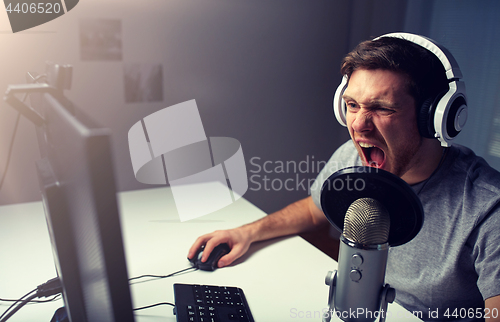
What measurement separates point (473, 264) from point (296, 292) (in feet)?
1.33

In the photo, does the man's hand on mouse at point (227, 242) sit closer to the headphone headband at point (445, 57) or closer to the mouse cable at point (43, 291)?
the mouse cable at point (43, 291)

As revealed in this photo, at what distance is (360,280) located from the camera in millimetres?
501

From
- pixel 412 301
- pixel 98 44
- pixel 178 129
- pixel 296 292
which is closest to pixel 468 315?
pixel 412 301

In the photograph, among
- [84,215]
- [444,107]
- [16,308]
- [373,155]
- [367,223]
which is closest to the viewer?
[84,215]

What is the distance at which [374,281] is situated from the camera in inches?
19.7

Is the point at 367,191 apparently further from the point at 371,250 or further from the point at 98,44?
the point at 98,44

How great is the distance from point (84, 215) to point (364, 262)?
1.16 feet

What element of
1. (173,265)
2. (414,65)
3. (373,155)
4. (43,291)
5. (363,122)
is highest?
(414,65)

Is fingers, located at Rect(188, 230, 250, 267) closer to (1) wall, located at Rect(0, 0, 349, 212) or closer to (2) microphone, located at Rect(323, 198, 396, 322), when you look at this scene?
(2) microphone, located at Rect(323, 198, 396, 322)

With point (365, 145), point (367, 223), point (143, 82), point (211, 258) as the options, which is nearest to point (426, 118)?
point (365, 145)

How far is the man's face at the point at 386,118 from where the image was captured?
890 mm

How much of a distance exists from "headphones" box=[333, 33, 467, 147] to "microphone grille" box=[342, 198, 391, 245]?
43cm

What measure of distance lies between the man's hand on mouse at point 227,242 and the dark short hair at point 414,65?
561 millimetres

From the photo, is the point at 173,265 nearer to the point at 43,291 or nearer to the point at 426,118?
the point at 43,291
